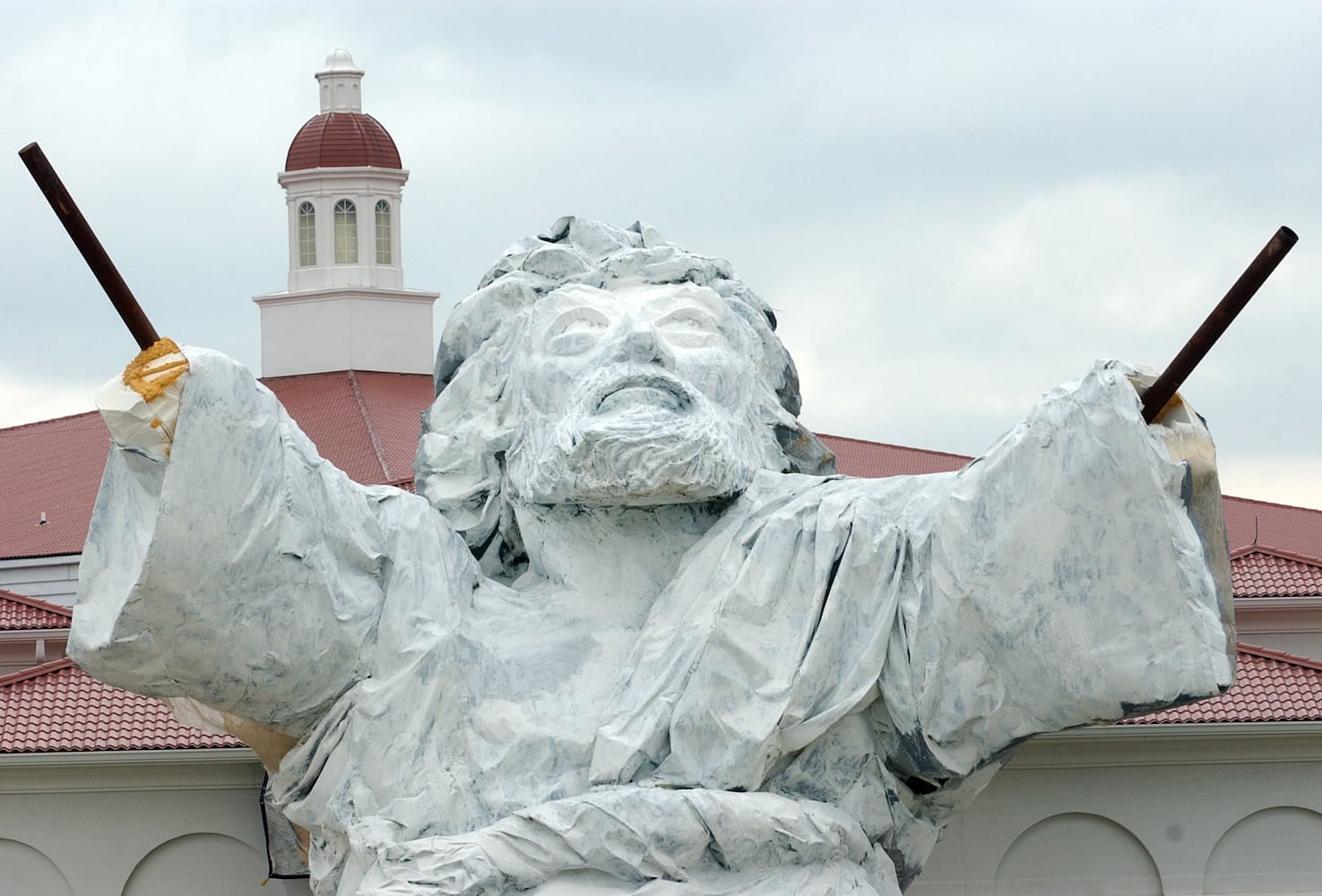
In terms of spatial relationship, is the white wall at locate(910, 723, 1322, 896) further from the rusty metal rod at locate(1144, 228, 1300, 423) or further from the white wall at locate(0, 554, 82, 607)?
the white wall at locate(0, 554, 82, 607)

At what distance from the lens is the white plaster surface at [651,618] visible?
304 inches

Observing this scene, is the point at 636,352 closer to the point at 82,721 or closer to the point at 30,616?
the point at 82,721

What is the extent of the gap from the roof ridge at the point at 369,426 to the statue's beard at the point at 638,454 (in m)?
19.2

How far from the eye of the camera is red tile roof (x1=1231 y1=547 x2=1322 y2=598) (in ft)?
46.9

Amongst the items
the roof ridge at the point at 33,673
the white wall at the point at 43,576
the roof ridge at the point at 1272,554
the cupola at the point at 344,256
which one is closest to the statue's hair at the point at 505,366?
the roof ridge at the point at 33,673

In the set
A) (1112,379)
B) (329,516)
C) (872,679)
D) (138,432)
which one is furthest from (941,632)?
(138,432)

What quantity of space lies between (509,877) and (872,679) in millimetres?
1131

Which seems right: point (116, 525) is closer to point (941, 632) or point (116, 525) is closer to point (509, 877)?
point (509, 877)

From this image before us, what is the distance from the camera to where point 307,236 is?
39.8 metres

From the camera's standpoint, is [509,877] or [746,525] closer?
[509,877]

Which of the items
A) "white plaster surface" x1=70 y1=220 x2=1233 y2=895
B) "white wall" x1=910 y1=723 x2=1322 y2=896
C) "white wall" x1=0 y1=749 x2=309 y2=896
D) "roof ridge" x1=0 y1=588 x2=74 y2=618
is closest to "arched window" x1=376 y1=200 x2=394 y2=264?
"roof ridge" x1=0 y1=588 x2=74 y2=618

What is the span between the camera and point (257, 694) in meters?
8.08

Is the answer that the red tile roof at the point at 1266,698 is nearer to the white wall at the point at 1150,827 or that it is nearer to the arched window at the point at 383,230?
the white wall at the point at 1150,827

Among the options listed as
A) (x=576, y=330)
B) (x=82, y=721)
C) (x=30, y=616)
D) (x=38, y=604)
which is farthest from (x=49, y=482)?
(x=576, y=330)
